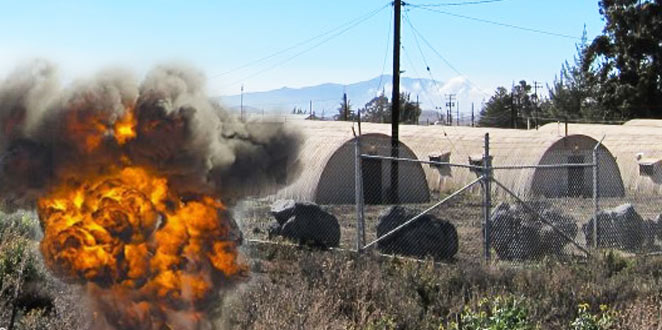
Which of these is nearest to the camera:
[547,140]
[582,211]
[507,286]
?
[507,286]

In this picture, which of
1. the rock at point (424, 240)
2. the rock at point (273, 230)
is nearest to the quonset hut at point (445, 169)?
the rock at point (273, 230)

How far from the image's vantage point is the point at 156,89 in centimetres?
460

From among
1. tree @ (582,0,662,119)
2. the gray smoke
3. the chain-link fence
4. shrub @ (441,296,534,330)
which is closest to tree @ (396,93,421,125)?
tree @ (582,0,662,119)

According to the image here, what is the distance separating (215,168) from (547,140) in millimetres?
28315

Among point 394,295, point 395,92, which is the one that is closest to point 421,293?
point 394,295

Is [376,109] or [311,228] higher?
[376,109]

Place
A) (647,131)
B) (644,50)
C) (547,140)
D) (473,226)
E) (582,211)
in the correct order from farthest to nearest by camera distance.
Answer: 1. (644,50)
2. (647,131)
3. (547,140)
4. (582,211)
5. (473,226)

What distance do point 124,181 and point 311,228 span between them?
1102cm

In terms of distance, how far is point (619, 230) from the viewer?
15.4m

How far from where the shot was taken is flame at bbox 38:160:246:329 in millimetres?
4539

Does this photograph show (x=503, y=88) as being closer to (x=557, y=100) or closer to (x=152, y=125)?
(x=557, y=100)

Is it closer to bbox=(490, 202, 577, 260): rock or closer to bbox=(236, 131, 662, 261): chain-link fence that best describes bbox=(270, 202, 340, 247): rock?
bbox=(236, 131, 662, 261): chain-link fence

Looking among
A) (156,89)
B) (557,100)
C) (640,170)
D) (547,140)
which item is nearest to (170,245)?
(156,89)

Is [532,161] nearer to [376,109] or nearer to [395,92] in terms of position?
[395,92]
